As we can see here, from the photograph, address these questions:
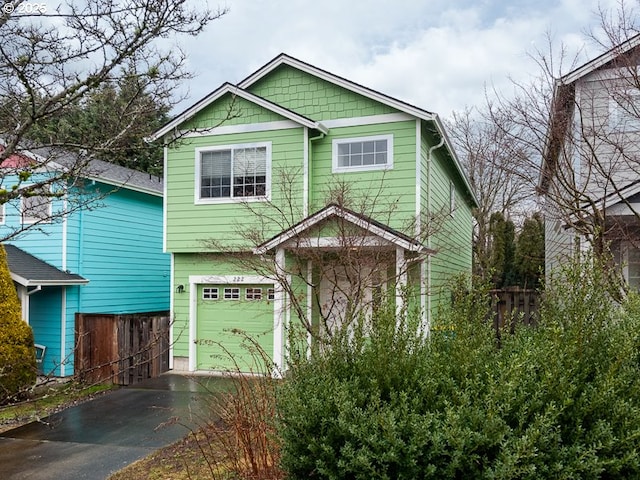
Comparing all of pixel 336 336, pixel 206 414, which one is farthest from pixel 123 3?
pixel 206 414

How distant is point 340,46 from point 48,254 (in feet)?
30.1

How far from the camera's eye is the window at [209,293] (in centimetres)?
1177

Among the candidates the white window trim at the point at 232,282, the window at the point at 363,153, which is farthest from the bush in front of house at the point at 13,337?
the window at the point at 363,153

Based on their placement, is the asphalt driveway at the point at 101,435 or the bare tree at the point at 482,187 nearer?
the asphalt driveway at the point at 101,435

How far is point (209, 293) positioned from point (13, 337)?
158 inches

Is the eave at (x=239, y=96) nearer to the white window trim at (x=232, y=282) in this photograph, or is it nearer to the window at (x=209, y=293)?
the white window trim at (x=232, y=282)

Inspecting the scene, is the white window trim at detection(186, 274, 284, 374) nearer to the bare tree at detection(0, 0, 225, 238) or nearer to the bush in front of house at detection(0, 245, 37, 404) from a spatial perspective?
the bush in front of house at detection(0, 245, 37, 404)

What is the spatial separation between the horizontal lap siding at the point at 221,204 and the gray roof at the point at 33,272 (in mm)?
2561

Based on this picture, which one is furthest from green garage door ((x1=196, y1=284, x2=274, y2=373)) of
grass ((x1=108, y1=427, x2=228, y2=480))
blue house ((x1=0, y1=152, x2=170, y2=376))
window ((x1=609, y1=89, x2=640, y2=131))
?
window ((x1=609, y1=89, x2=640, y2=131))

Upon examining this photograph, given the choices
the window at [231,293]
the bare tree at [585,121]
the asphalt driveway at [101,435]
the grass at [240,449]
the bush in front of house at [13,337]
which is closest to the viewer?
the grass at [240,449]

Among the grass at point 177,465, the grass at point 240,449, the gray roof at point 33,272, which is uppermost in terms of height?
the gray roof at point 33,272

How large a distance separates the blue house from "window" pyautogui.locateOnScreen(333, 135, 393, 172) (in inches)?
196

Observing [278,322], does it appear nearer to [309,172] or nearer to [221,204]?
[221,204]

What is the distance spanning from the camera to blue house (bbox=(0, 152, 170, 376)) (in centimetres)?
1183
